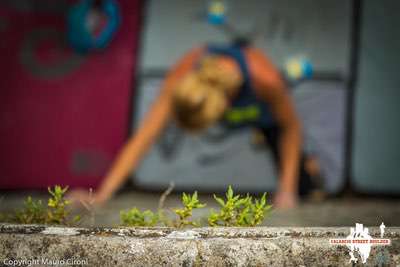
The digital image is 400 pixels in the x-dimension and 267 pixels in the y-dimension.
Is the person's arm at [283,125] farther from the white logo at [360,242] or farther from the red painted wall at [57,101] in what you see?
the white logo at [360,242]

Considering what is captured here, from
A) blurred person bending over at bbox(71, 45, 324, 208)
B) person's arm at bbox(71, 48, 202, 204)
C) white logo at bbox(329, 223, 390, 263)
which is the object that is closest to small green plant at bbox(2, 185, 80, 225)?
white logo at bbox(329, 223, 390, 263)

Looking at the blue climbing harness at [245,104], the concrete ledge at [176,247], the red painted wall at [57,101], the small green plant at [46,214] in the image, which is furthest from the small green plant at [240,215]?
the red painted wall at [57,101]

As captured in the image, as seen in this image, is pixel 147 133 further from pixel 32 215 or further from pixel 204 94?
pixel 32 215

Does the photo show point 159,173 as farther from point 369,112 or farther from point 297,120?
point 369,112

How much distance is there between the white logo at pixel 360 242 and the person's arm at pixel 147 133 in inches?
73.3

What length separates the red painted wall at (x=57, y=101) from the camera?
3371 millimetres

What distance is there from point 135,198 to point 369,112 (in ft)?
6.06

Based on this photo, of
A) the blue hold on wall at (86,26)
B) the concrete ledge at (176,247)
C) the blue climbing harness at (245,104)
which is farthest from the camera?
the blue hold on wall at (86,26)

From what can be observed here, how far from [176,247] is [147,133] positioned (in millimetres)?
1966

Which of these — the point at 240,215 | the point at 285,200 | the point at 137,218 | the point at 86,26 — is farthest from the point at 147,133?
the point at 240,215

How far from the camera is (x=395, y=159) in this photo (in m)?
3.44

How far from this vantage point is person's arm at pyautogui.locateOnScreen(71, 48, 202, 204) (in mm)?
3049

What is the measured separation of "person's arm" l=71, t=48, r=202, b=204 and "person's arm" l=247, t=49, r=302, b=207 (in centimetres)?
53

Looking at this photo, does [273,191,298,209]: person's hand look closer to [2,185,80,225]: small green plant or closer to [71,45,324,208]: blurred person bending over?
[71,45,324,208]: blurred person bending over
